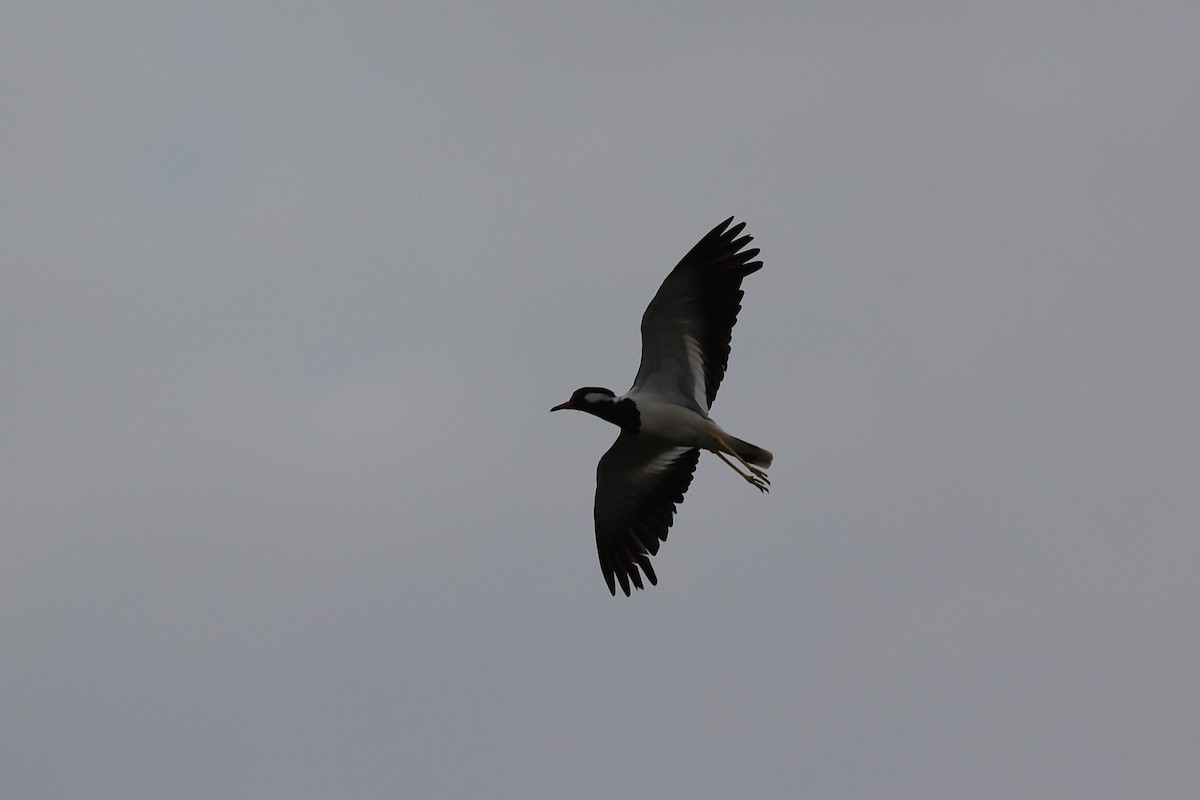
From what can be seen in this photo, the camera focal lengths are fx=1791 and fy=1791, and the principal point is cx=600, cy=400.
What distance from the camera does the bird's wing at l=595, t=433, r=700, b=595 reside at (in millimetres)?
21609

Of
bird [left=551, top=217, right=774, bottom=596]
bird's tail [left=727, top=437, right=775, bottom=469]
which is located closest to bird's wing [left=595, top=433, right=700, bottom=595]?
bird [left=551, top=217, right=774, bottom=596]

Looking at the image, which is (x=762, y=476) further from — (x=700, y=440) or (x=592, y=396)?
(x=592, y=396)

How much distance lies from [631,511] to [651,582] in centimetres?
89

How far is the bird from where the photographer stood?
20375mm

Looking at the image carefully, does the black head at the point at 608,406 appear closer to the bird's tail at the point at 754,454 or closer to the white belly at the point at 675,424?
the white belly at the point at 675,424

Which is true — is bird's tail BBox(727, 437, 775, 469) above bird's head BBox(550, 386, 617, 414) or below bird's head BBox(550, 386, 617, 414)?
below


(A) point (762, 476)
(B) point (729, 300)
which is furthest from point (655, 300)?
(A) point (762, 476)

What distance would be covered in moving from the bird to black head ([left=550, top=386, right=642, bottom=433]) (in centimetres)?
1

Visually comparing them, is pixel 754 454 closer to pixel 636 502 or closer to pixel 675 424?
pixel 675 424

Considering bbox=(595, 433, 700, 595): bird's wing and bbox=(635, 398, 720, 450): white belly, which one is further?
bbox=(595, 433, 700, 595): bird's wing

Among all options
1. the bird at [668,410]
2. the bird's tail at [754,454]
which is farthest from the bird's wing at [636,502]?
the bird's tail at [754,454]

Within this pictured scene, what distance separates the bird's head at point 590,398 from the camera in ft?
68.5

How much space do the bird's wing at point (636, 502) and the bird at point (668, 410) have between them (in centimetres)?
1

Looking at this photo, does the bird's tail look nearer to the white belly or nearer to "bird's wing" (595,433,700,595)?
the white belly
